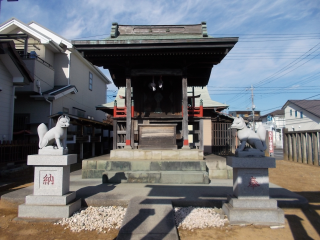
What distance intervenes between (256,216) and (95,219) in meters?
3.58

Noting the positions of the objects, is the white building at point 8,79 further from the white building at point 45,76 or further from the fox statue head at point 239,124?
the fox statue head at point 239,124

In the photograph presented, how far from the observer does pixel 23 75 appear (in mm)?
11438

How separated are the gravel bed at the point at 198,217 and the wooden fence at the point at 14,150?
9.22 meters

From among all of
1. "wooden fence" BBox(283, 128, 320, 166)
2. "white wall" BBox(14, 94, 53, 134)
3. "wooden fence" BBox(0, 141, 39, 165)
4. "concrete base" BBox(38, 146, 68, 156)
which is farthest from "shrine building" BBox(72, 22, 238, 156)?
"wooden fence" BBox(283, 128, 320, 166)

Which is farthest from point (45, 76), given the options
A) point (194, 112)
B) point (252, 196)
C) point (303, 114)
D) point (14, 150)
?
point (303, 114)

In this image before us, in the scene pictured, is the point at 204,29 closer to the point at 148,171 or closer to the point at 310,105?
the point at 148,171

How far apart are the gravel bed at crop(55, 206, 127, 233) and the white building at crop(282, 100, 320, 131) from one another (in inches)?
1168

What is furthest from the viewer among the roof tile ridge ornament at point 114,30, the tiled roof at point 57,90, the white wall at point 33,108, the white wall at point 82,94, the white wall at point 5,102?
the white wall at point 82,94

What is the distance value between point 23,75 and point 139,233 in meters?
11.3

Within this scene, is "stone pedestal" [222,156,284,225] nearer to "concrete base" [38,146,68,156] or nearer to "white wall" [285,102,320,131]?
"concrete base" [38,146,68,156]

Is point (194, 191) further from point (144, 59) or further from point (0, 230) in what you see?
point (144, 59)

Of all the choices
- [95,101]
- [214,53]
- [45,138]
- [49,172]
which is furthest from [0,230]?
[95,101]

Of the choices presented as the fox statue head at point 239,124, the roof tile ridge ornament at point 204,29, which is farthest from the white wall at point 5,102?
the fox statue head at point 239,124

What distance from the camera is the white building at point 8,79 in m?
10.7
